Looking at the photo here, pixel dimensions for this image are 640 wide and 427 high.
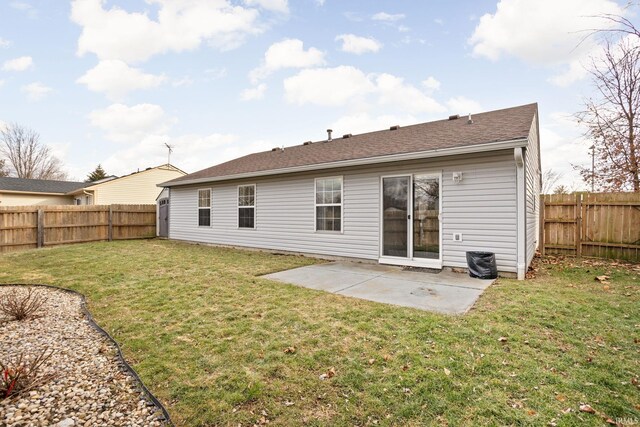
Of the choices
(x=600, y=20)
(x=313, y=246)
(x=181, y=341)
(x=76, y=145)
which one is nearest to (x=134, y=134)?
(x=76, y=145)

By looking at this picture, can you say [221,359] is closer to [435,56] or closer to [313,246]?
[313,246]

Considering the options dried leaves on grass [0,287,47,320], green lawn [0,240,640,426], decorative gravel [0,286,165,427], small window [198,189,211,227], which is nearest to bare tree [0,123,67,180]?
small window [198,189,211,227]

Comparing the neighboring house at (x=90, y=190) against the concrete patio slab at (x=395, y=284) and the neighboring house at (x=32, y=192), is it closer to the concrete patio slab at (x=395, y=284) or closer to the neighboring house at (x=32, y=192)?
the neighboring house at (x=32, y=192)

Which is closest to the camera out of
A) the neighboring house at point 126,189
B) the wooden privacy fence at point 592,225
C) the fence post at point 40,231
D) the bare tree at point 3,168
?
the wooden privacy fence at point 592,225

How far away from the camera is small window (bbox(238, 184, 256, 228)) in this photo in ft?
34.4

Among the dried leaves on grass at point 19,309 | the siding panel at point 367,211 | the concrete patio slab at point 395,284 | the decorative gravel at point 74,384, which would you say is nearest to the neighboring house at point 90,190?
the siding panel at point 367,211

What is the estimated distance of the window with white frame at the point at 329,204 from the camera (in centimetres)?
839

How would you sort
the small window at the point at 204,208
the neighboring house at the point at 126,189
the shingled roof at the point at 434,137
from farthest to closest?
the neighboring house at the point at 126,189 → the small window at the point at 204,208 → the shingled roof at the point at 434,137

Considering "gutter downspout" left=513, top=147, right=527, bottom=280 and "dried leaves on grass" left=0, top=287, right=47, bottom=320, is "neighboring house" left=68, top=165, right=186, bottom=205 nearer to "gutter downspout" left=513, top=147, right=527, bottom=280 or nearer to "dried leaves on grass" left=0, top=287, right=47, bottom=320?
"dried leaves on grass" left=0, top=287, right=47, bottom=320

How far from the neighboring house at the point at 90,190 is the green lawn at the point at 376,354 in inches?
669

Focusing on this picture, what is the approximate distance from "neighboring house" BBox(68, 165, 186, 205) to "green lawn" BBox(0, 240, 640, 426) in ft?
58.2

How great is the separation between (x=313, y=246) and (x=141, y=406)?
6.77 meters

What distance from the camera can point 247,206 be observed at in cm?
1067

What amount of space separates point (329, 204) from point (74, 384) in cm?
669
